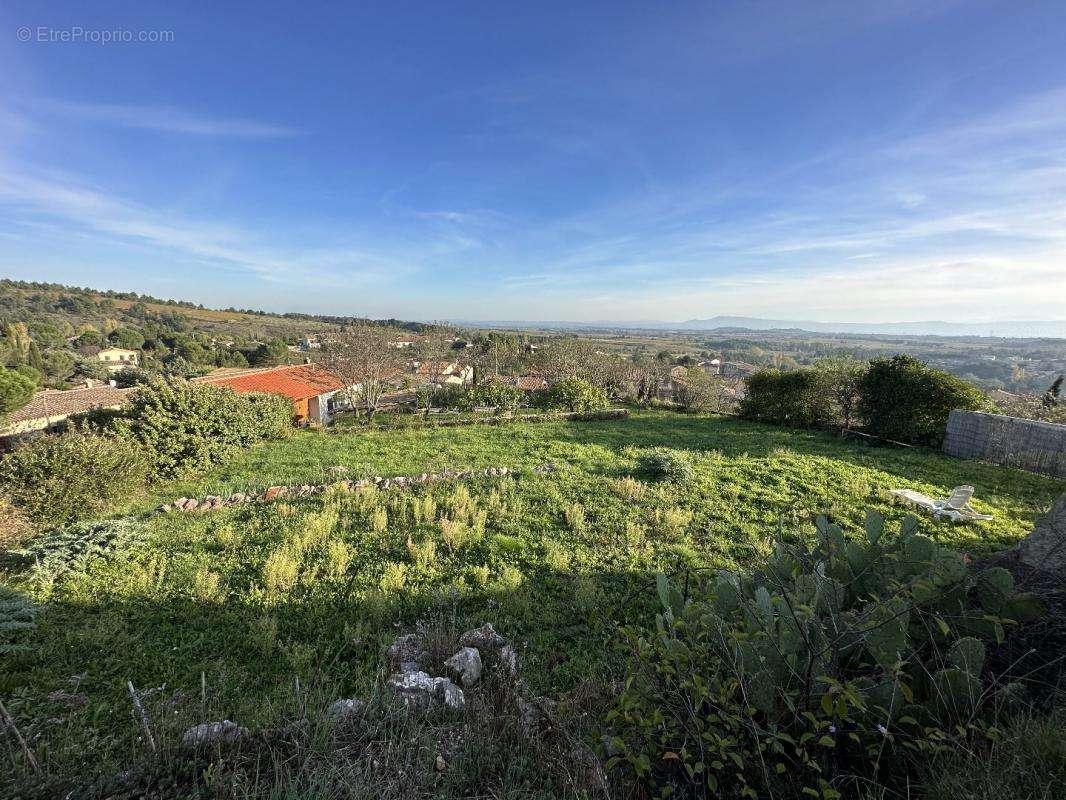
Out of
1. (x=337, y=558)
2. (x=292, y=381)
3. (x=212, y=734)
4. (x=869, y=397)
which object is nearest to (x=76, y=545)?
(x=337, y=558)

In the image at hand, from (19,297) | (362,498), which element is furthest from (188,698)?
(19,297)

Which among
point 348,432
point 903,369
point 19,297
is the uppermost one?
point 19,297

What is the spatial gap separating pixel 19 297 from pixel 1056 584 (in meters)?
96.6

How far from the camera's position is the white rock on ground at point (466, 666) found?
10.1 ft

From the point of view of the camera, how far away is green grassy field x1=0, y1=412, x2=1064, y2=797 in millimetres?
3027

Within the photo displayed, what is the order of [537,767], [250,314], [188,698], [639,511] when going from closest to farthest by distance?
[537,767]
[188,698]
[639,511]
[250,314]

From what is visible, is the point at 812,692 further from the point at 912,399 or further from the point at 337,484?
the point at 912,399

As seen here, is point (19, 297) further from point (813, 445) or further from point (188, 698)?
point (813, 445)

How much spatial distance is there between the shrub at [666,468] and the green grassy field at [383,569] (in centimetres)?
32

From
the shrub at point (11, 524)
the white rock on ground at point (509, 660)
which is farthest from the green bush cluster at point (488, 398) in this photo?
the white rock on ground at point (509, 660)

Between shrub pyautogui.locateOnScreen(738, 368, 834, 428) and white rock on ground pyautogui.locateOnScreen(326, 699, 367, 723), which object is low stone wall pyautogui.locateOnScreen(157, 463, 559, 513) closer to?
white rock on ground pyautogui.locateOnScreen(326, 699, 367, 723)

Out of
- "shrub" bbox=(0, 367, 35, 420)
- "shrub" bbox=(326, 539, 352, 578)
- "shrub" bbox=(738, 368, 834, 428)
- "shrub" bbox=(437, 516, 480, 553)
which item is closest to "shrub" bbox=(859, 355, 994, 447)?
"shrub" bbox=(738, 368, 834, 428)

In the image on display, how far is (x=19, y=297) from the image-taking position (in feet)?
190

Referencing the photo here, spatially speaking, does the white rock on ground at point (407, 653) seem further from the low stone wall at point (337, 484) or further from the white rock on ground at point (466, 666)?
the low stone wall at point (337, 484)
